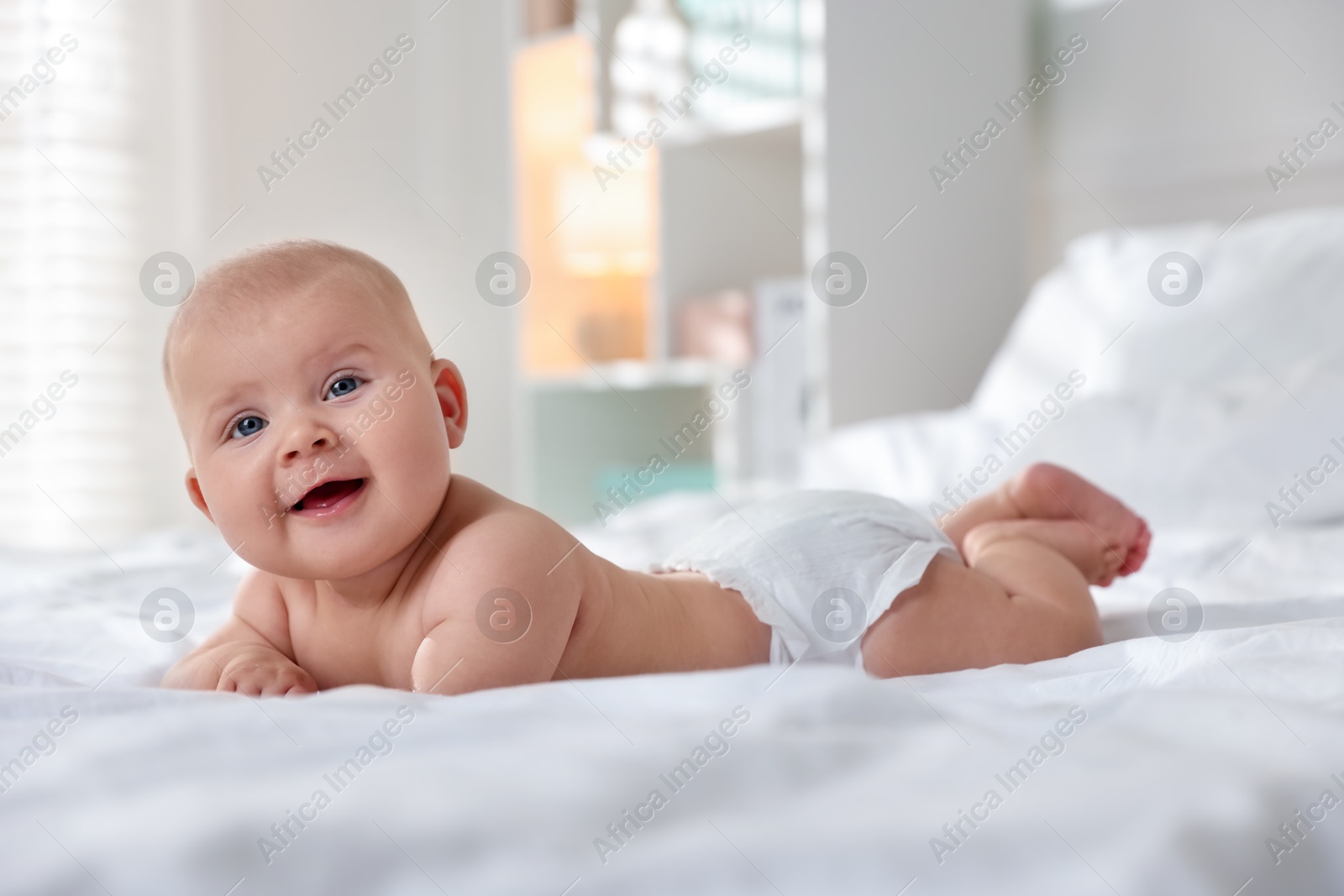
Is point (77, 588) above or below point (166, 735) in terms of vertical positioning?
below

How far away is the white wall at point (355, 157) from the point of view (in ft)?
9.02

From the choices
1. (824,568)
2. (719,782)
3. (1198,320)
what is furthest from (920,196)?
(719,782)

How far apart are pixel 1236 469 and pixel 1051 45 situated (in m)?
1.42

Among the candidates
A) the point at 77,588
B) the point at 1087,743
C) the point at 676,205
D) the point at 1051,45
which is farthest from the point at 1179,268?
the point at 77,588

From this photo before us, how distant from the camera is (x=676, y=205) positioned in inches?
106

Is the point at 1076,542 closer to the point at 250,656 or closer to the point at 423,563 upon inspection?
the point at 423,563

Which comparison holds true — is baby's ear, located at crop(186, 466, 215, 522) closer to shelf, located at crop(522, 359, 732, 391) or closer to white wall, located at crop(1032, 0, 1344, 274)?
shelf, located at crop(522, 359, 732, 391)

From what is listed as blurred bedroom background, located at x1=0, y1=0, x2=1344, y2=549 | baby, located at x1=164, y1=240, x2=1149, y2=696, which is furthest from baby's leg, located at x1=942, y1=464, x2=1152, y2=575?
blurred bedroom background, located at x1=0, y1=0, x2=1344, y2=549

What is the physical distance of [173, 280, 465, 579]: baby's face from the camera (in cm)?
68

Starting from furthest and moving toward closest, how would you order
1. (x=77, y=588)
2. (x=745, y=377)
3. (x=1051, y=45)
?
(x=745, y=377), (x=1051, y=45), (x=77, y=588)

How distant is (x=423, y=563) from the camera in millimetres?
747

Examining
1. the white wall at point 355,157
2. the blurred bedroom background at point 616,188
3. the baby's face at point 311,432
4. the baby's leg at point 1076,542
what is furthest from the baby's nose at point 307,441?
the white wall at point 355,157

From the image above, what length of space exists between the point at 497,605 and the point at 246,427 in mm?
202

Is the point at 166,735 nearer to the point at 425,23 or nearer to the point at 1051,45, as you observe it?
the point at 1051,45
